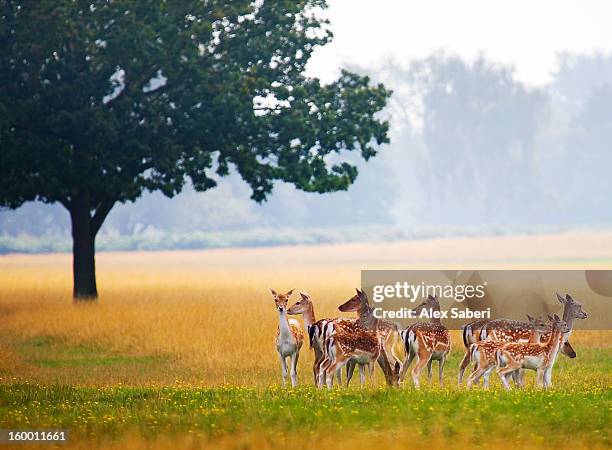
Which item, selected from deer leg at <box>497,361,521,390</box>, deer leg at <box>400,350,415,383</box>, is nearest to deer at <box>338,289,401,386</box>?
deer leg at <box>400,350,415,383</box>

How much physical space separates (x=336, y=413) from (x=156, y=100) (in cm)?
2984

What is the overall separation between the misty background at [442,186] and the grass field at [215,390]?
259ft

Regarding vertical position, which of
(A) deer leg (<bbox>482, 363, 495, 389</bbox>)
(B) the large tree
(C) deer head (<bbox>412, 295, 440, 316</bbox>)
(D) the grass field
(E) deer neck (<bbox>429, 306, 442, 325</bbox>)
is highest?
(B) the large tree

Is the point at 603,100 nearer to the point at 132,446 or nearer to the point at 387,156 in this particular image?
the point at 387,156

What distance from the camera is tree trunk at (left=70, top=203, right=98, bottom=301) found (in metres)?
49.5

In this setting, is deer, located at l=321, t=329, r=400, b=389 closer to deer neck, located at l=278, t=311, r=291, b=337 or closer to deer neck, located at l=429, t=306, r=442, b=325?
deer neck, located at l=278, t=311, r=291, b=337

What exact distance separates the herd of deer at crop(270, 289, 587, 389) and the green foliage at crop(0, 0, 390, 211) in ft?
75.7

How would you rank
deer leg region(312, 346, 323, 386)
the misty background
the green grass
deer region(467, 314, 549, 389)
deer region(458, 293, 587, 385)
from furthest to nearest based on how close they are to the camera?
the misty background < deer region(458, 293, 587, 385) < deer leg region(312, 346, 323, 386) < deer region(467, 314, 549, 389) < the green grass

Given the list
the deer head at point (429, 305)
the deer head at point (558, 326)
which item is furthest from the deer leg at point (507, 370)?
the deer head at point (429, 305)

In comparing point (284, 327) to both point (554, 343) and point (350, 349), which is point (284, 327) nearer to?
point (350, 349)

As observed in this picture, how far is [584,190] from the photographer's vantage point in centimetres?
17025

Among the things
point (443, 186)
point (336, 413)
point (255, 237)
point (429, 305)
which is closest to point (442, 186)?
point (443, 186)

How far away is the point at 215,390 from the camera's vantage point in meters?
23.8

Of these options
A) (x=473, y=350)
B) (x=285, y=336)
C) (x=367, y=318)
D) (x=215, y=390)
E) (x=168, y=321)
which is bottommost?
(x=215, y=390)
